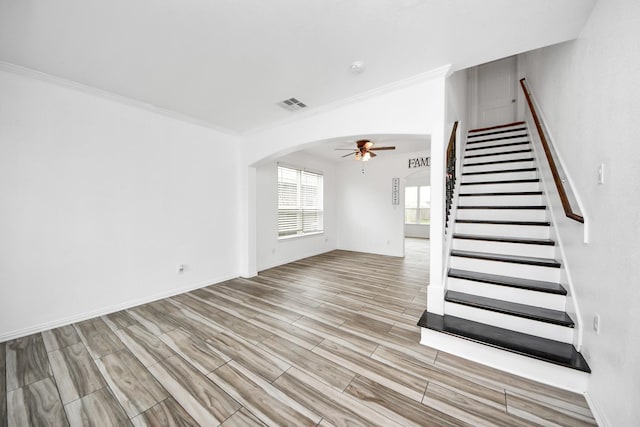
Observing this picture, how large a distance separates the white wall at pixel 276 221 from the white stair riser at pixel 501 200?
3.60 meters

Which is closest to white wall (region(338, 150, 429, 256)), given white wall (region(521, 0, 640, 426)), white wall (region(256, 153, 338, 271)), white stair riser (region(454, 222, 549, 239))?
white wall (region(256, 153, 338, 271))

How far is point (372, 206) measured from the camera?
6.63 metres

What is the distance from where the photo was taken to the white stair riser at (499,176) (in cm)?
333

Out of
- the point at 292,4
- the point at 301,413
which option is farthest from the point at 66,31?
the point at 301,413

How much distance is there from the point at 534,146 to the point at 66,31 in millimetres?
5678

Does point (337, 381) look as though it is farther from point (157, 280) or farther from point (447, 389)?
point (157, 280)

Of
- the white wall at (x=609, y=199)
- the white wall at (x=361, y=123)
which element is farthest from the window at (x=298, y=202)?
the white wall at (x=609, y=199)

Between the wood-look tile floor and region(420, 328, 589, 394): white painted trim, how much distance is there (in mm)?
68

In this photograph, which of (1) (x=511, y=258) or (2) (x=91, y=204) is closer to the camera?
(1) (x=511, y=258)

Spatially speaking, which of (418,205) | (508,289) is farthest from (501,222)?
(418,205)

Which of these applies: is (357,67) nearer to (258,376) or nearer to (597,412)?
(258,376)

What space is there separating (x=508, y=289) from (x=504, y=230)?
890 millimetres

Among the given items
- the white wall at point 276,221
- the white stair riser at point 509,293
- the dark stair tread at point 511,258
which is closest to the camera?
the white stair riser at point 509,293

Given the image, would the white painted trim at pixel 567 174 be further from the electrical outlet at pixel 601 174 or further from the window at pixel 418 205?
the window at pixel 418 205
